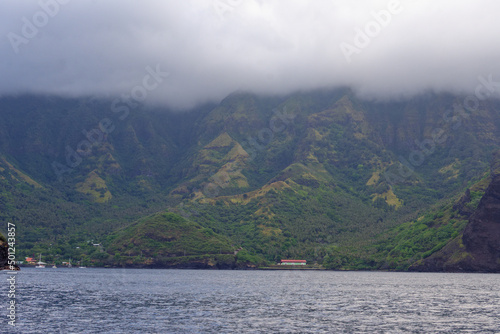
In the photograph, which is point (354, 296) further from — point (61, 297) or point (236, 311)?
point (61, 297)

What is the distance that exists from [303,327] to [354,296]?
241 ft

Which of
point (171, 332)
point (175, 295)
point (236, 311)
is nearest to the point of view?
point (171, 332)

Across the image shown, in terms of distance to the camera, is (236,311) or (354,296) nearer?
(236,311)

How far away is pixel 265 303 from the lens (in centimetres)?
14300

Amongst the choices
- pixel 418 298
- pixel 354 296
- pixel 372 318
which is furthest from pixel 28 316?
pixel 418 298

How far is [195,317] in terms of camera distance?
111938 millimetres

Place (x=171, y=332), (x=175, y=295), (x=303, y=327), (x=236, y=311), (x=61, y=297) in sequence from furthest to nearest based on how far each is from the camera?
(x=175, y=295)
(x=61, y=297)
(x=236, y=311)
(x=303, y=327)
(x=171, y=332)

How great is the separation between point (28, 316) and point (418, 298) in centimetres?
11205

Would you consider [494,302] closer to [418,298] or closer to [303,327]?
[418,298]

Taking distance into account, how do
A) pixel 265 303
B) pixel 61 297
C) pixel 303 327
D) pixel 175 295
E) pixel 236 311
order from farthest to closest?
pixel 175 295, pixel 61 297, pixel 265 303, pixel 236 311, pixel 303 327

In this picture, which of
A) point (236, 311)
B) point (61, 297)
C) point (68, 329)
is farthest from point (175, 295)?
point (68, 329)

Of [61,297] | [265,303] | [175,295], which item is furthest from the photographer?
[175,295]

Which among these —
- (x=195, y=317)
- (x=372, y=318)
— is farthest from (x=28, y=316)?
(x=372, y=318)

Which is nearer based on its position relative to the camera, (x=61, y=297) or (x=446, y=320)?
(x=446, y=320)
